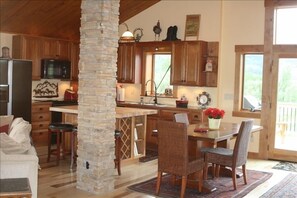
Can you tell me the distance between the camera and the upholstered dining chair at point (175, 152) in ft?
16.7

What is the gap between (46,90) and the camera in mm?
9500

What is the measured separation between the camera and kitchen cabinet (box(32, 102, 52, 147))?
8.63 m

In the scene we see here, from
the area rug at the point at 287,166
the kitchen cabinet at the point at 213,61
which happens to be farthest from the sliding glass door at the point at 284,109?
the kitchen cabinet at the point at 213,61

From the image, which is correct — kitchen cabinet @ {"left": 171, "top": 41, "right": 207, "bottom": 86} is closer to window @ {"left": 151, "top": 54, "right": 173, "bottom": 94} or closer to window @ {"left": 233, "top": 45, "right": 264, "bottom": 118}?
window @ {"left": 151, "top": 54, "right": 173, "bottom": 94}

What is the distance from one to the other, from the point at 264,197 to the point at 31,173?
3092 millimetres

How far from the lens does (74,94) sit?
31.8 ft

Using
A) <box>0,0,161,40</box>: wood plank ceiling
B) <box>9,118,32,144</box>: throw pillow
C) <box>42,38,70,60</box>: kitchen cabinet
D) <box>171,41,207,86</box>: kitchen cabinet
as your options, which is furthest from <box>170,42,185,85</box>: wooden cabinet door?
<box>9,118,32,144</box>: throw pillow

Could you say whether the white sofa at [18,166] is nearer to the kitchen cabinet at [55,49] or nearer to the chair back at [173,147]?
the chair back at [173,147]

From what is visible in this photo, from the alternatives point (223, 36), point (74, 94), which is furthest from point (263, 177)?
point (74, 94)

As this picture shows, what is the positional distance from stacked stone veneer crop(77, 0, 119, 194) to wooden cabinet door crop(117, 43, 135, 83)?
3.88 meters

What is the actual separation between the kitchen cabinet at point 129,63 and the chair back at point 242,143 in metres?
4.13

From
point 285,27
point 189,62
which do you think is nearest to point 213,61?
point 189,62

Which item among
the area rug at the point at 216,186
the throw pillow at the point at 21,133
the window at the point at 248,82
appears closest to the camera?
the throw pillow at the point at 21,133

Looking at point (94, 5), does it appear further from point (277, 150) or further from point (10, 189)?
point (277, 150)
